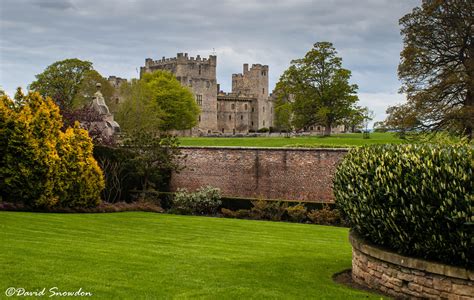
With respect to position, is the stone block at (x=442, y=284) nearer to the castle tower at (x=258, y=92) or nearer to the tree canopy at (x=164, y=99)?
the tree canopy at (x=164, y=99)

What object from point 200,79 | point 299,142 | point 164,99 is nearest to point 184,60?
point 200,79

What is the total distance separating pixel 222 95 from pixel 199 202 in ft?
235

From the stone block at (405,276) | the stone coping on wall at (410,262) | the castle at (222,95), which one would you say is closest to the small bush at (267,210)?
the stone coping on wall at (410,262)

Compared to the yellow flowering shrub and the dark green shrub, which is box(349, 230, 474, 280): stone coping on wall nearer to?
the dark green shrub

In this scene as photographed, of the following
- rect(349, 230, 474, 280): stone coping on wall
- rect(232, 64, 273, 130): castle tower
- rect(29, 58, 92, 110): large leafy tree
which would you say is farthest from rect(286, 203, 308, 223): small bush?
rect(232, 64, 273, 130): castle tower

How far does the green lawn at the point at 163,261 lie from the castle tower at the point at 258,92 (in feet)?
272

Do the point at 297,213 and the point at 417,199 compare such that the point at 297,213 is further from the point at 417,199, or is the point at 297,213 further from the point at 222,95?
the point at 222,95

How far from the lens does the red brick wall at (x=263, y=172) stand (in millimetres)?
28516

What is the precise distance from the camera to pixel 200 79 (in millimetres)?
89125

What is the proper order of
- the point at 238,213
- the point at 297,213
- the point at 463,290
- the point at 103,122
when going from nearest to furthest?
the point at 463,290 < the point at 297,213 < the point at 238,213 < the point at 103,122

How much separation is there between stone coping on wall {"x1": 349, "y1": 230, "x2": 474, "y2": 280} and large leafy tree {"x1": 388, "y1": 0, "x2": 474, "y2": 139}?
1906cm

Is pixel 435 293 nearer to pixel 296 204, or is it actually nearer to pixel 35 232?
pixel 35 232

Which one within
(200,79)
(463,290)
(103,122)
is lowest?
(463,290)

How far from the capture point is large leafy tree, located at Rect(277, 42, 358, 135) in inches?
2036
